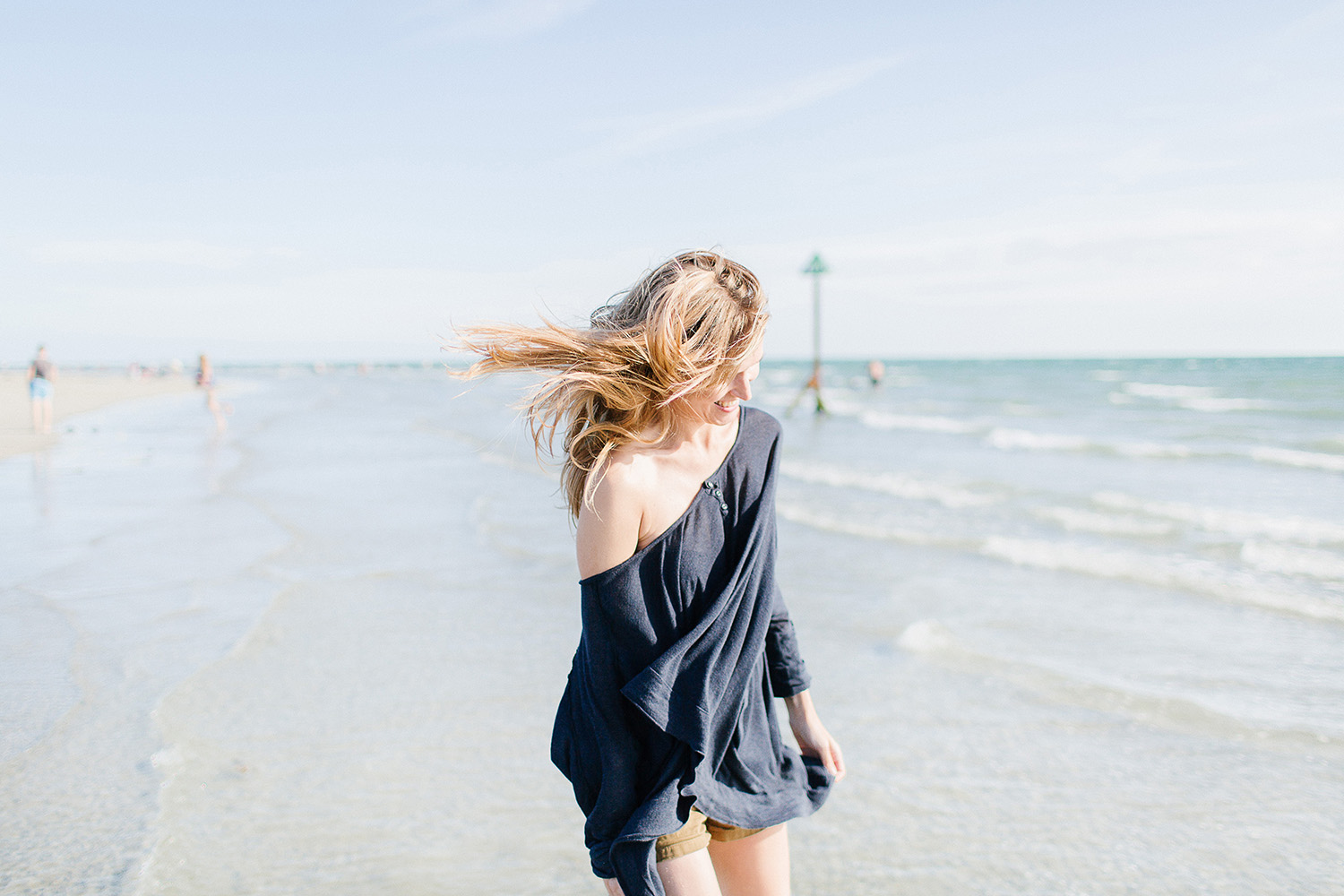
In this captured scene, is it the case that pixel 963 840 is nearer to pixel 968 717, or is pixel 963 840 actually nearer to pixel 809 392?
pixel 968 717

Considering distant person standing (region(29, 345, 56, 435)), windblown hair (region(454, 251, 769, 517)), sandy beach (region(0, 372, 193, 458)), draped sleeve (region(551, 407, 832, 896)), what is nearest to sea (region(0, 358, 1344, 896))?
windblown hair (region(454, 251, 769, 517))

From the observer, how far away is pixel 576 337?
181 cm

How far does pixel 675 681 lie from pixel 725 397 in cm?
60

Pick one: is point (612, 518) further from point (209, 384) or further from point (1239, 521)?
point (209, 384)

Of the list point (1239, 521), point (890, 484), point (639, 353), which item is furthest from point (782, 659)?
point (890, 484)

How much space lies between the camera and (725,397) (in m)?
1.85

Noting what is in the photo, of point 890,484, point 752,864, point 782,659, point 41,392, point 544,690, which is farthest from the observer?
point 41,392

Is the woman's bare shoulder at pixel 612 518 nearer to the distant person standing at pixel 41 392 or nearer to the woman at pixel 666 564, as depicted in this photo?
the woman at pixel 666 564

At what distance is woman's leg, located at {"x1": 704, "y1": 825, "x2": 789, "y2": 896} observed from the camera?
6.37 ft

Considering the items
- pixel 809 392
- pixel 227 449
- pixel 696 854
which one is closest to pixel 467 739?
pixel 696 854

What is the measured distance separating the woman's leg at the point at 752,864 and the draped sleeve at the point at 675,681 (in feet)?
0.26

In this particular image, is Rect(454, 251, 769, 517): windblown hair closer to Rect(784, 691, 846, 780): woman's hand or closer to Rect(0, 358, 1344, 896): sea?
Rect(0, 358, 1344, 896): sea

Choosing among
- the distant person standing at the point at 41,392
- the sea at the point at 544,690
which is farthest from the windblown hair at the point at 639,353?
Answer: the distant person standing at the point at 41,392

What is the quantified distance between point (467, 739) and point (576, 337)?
274 cm
